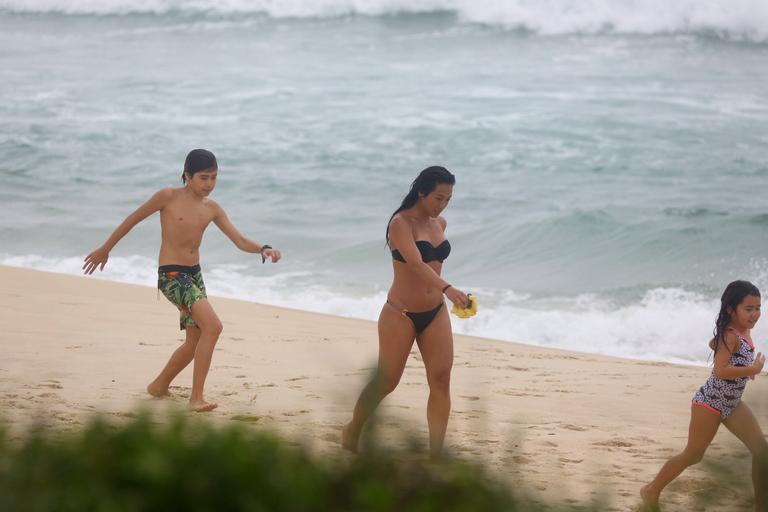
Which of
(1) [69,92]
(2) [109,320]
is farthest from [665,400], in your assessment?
(1) [69,92]

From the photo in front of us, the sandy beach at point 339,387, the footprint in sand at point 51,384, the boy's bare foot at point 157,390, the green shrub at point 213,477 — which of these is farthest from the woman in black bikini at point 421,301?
the green shrub at point 213,477

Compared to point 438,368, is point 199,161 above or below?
above

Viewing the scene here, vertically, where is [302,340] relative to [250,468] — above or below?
below

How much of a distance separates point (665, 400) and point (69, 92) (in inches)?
960

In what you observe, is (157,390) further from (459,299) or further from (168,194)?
(459,299)

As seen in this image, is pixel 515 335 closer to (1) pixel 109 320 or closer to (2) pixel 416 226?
(1) pixel 109 320

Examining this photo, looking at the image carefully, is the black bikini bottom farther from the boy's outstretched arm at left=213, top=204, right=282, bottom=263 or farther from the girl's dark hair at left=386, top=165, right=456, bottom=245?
the boy's outstretched arm at left=213, top=204, right=282, bottom=263

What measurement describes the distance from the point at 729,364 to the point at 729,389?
0.12 m

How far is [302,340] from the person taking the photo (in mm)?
9641

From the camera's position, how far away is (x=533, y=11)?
120 ft

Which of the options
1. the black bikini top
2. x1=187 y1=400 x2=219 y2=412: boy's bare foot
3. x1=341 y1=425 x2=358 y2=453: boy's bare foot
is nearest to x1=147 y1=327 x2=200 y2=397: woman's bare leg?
x1=187 y1=400 x2=219 y2=412: boy's bare foot

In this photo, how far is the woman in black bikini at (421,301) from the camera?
5422mm

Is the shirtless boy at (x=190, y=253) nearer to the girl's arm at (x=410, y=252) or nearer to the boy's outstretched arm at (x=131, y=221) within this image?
the boy's outstretched arm at (x=131, y=221)

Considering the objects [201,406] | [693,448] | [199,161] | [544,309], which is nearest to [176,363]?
[201,406]
